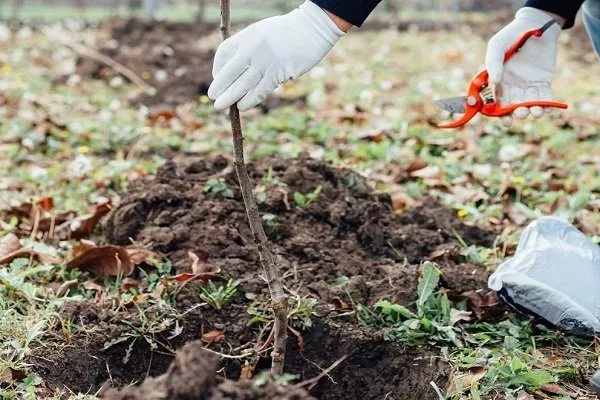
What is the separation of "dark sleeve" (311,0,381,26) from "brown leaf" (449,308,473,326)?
834 millimetres

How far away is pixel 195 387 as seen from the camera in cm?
143

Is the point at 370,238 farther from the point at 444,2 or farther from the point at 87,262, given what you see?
the point at 444,2

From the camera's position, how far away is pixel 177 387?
4.71 ft

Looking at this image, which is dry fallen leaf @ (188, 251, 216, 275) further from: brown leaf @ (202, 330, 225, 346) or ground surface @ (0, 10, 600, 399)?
brown leaf @ (202, 330, 225, 346)

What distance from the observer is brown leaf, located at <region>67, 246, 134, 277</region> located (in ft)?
8.45

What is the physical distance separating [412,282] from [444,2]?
34.0 ft

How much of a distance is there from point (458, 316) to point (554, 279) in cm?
32

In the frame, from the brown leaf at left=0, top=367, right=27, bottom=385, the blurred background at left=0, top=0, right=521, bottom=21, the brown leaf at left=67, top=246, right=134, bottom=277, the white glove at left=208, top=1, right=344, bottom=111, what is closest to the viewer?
the brown leaf at left=0, top=367, right=27, bottom=385

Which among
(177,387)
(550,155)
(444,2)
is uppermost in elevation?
(177,387)

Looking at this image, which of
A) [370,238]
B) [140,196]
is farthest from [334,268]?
[140,196]

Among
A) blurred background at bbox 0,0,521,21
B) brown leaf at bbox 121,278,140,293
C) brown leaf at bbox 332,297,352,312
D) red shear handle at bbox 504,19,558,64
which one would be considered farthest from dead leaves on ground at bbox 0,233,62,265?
blurred background at bbox 0,0,521,21

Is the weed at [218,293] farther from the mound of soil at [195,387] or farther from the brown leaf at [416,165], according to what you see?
the brown leaf at [416,165]

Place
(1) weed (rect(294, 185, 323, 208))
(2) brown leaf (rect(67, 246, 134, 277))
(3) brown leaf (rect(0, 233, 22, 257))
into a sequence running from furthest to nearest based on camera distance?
(1) weed (rect(294, 185, 323, 208)) → (3) brown leaf (rect(0, 233, 22, 257)) → (2) brown leaf (rect(67, 246, 134, 277))

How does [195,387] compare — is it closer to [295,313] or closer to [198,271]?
[295,313]
